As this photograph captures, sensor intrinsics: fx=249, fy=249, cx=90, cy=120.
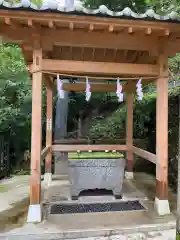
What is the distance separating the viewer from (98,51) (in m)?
5.03

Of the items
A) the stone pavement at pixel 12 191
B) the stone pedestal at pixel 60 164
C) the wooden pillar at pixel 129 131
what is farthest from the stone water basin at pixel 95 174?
Answer: the stone pedestal at pixel 60 164

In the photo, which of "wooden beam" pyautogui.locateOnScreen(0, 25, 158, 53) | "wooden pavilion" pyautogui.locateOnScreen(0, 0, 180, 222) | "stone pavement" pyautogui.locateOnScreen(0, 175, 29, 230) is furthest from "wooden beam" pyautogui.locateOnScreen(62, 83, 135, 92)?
"stone pavement" pyautogui.locateOnScreen(0, 175, 29, 230)

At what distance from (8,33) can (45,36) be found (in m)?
0.55

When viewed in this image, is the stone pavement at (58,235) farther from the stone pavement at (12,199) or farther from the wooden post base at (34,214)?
the stone pavement at (12,199)

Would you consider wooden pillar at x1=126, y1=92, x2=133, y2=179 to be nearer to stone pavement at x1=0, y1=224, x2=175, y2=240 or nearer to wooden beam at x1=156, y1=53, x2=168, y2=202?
wooden beam at x1=156, y1=53, x2=168, y2=202

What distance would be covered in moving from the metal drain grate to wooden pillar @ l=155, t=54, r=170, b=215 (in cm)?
44

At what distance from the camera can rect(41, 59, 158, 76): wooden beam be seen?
392 cm

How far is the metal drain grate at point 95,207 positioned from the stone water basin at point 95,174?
0.27m

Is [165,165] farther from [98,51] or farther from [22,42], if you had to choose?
[22,42]

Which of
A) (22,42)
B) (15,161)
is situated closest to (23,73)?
(15,161)

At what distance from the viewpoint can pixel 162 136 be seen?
415cm

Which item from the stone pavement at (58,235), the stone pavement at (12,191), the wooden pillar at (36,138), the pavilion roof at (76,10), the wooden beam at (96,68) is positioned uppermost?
the pavilion roof at (76,10)

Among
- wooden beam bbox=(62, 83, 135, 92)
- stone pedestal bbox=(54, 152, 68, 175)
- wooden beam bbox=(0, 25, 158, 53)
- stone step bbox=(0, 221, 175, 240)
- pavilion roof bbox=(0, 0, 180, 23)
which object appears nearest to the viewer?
pavilion roof bbox=(0, 0, 180, 23)

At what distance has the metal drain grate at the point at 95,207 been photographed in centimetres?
418
